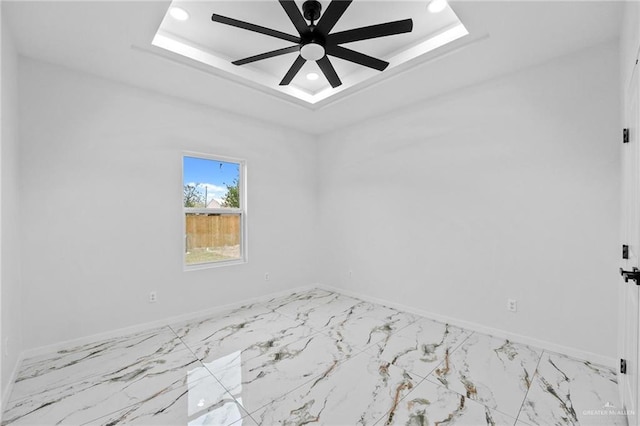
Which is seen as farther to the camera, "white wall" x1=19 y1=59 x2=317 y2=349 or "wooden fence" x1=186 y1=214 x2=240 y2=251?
"wooden fence" x1=186 y1=214 x2=240 y2=251

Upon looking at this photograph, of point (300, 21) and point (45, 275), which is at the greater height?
point (300, 21)

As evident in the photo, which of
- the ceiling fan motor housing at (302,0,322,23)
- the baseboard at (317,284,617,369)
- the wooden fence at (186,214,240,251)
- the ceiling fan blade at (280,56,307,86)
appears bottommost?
the baseboard at (317,284,617,369)

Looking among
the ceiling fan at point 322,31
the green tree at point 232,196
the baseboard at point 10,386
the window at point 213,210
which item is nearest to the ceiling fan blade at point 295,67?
the ceiling fan at point 322,31

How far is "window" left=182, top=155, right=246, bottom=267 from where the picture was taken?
12.2 feet

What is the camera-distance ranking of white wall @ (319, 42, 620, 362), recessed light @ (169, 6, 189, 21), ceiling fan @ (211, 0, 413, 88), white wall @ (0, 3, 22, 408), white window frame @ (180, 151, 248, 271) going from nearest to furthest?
ceiling fan @ (211, 0, 413, 88) → white wall @ (0, 3, 22, 408) → recessed light @ (169, 6, 189, 21) → white wall @ (319, 42, 620, 362) → white window frame @ (180, 151, 248, 271)

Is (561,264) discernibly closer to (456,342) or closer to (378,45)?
(456,342)

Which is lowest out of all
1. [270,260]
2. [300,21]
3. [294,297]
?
[294,297]

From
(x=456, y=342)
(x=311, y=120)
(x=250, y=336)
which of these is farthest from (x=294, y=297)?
(x=311, y=120)

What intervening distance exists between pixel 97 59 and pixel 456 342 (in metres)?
4.34

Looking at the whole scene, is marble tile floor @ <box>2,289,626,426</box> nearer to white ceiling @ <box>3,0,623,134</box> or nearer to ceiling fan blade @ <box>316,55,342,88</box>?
ceiling fan blade @ <box>316,55,342,88</box>

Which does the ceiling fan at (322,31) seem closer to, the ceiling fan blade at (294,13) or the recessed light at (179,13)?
the ceiling fan blade at (294,13)

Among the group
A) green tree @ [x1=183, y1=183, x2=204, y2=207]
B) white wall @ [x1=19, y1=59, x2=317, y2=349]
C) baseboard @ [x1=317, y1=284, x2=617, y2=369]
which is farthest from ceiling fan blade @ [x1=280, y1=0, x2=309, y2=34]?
baseboard @ [x1=317, y1=284, x2=617, y2=369]

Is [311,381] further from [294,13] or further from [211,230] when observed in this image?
[294,13]

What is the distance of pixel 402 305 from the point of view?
384 centimetres
